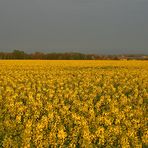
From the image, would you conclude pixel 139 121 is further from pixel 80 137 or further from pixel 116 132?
pixel 80 137

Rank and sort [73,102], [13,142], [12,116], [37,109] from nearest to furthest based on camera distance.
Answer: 1. [13,142]
2. [12,116]
3. [37,109]
4. [73,102]

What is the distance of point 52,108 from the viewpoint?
12023 millimetres

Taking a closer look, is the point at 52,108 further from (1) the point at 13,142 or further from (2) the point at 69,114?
(1) the point at 13,142

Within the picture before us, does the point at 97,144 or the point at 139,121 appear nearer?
the point at 97,144

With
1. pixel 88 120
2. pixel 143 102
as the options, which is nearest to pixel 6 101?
pixel 88 120

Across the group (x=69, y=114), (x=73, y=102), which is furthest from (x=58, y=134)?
(x=73, y=102)

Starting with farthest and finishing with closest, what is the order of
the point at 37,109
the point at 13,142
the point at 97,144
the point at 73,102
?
the point at 73,102 → the point at 37,109 → the point at 97,144 → the point at 13,142

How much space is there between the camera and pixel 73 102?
13133mm

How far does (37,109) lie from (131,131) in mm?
4245

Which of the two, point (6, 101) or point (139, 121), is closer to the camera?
point (139, 121)

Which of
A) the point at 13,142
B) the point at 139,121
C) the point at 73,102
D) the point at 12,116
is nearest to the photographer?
the point at 13,142

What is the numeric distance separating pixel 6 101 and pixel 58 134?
5.89 metres

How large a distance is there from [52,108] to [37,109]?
18.3 inches

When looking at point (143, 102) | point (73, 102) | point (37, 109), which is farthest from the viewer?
point (143, 102)
